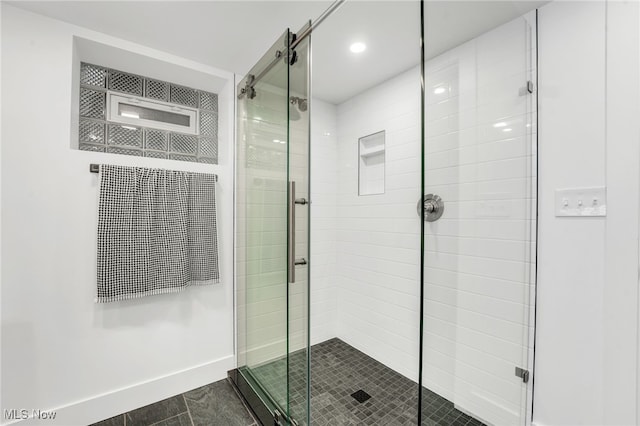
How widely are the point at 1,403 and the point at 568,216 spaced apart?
9.83 ft

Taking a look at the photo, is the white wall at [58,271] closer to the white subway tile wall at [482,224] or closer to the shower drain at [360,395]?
the shower drain at [360,395]

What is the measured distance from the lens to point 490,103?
58.4 inches

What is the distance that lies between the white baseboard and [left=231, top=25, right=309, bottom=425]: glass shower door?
0.19 metres

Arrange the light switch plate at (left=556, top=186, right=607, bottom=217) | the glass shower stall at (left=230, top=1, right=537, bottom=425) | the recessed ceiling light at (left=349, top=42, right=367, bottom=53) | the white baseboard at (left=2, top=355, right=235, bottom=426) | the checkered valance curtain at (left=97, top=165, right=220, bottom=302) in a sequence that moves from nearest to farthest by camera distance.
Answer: the light switch plate at (left=556, top=186, right=607, bottom=217) < the glass shower stall at (left=230, top=1, right=537, bottom=425) < the white baseboard at (left=2, top=355, right=235, bottom=426) < the checkered valance curtain at (left=97, top=165, right=220, bottom=302) < the recessed ceiling light at (left=349, top=42, right=367, bottom=53)

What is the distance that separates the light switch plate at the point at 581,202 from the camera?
1.13 metres

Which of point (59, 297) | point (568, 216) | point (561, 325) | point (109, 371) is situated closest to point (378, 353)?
point (561, 325)

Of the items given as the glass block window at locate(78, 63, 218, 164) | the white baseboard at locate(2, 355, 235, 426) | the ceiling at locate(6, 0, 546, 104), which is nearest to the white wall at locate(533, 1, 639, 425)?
the ceiling at locate(6, 0, 546, 104)

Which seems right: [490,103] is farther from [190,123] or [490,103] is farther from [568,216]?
[190,123]

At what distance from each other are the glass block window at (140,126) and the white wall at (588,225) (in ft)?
7.42

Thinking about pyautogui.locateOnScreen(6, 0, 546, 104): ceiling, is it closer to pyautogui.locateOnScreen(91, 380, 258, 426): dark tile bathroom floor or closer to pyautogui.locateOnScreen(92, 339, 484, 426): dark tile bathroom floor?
pyautogui.locateOnScreen(92, 339, 484, 426): dark tile bathroom floor

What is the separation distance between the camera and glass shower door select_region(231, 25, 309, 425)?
1.36 metres

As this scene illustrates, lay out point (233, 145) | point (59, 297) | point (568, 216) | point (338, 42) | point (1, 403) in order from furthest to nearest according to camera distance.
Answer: point (233, 145), point (338, 42), point (59, 297), point (1, 403), point (568, 216)

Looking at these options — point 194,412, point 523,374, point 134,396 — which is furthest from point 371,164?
point 134,396

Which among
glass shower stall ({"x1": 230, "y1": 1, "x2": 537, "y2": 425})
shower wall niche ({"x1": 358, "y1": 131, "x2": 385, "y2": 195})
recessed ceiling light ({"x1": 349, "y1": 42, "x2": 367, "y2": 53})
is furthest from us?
shower wall niche ({"x1": 358, "y1": 131, "x2": 385, "y2": 195})
